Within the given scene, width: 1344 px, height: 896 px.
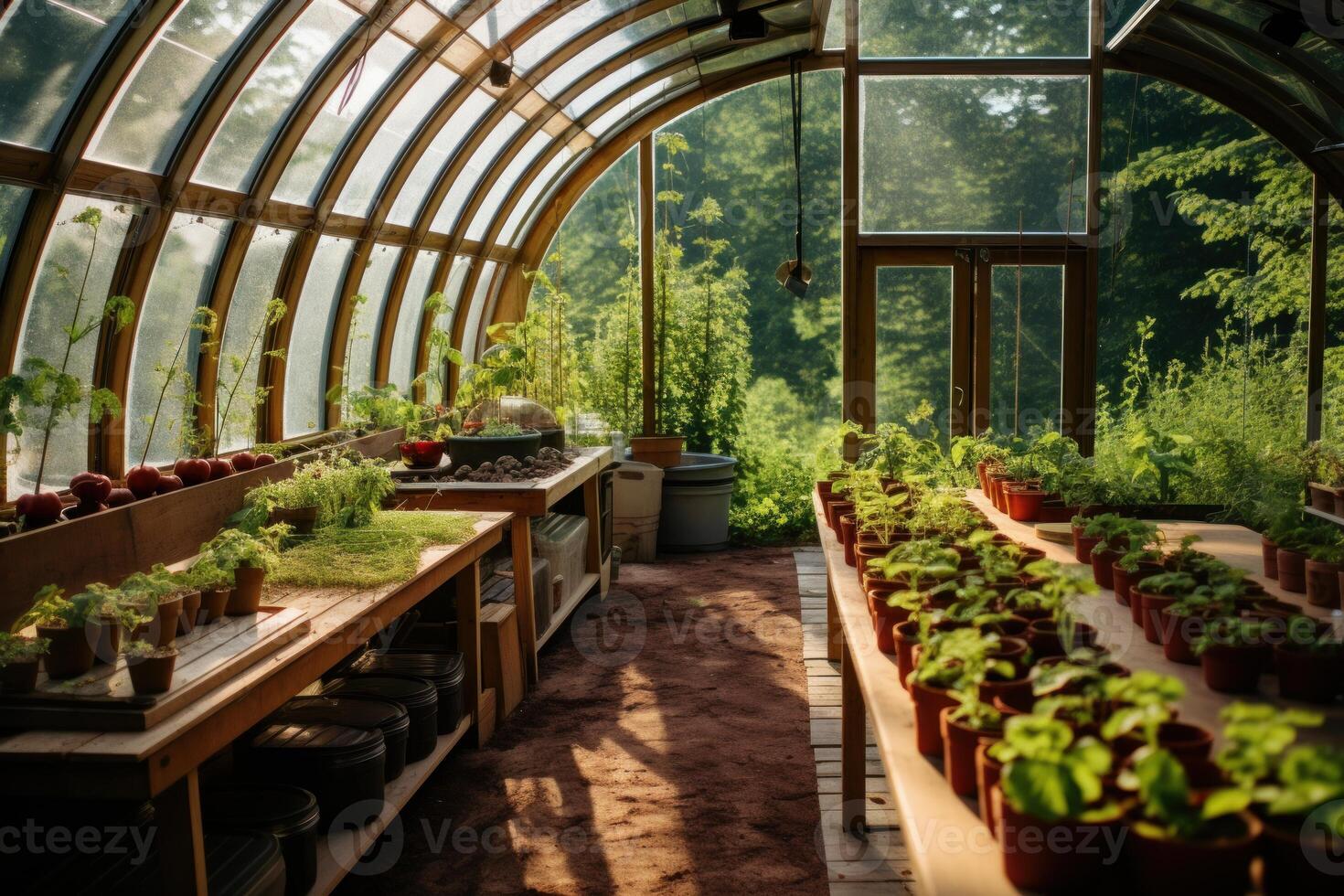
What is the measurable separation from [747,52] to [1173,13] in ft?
10.7

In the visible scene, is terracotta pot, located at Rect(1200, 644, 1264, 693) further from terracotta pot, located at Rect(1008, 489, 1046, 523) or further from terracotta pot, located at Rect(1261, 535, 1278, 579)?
terracotta pot, located at Rect(1008, 489, 1046, 523)

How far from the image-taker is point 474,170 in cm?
804

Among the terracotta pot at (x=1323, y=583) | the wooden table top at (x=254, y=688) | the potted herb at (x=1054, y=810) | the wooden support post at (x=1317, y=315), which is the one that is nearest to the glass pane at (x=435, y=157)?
the wooden table top at (x=254, y=688)

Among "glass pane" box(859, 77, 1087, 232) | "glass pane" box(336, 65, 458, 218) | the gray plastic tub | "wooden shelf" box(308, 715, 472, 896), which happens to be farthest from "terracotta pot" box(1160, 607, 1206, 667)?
"glass pane" box(859, 77, 1087, 232)

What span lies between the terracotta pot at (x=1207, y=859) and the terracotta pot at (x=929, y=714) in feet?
2.11

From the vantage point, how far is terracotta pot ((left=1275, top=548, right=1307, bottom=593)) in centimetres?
313

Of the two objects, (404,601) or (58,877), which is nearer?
(58,877)

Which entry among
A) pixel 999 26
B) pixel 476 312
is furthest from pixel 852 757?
pixel 999 26

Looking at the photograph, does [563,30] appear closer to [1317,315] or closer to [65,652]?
[65,652]

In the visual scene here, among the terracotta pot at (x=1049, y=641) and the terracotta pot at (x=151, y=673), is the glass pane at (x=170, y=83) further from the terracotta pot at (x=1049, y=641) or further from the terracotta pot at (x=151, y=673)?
the terracotta pot at (x=1049, y=641)

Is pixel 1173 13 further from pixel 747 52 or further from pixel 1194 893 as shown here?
pixel 1194 893

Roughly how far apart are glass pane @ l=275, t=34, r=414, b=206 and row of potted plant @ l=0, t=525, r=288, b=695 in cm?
315

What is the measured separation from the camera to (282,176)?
224 inches

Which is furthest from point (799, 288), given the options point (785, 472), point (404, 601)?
point (404, 601)
